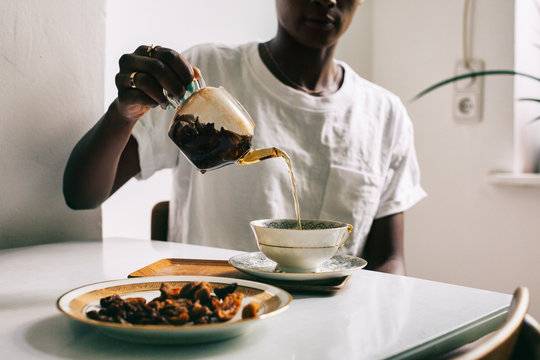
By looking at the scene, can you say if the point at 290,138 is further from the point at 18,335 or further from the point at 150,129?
the point at 18,335

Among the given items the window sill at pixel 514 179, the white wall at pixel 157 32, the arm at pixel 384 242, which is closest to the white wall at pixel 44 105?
the white wall at pixel 157 32

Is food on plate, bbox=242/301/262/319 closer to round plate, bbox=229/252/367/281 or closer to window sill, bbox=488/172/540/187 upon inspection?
round plate, bbox=229/252/367/281

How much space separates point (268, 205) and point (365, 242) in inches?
11.2

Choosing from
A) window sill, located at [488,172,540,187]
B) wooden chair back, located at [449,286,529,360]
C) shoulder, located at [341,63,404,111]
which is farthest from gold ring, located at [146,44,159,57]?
window sill, located at [488,172,540,187]

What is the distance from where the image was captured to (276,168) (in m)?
1.18

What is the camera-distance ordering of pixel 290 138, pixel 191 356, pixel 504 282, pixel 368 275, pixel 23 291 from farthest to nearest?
1. pixel 504 282
2. pixel 290 138
3. pixel 368 275
4. pixel 23 291
5. pixel 191 356

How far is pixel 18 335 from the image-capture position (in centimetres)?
43

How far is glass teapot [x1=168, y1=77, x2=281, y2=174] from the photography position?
0.61 metres

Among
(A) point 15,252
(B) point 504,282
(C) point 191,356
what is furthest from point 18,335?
(B) point 504,282

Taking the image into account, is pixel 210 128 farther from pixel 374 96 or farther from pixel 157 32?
pixel 157 32

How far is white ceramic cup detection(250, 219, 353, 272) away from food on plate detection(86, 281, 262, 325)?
0.15m

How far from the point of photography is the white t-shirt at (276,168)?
3.84ft

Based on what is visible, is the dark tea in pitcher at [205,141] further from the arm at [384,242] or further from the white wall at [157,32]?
the white wall at [157,32]

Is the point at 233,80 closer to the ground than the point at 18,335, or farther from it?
farther from it
